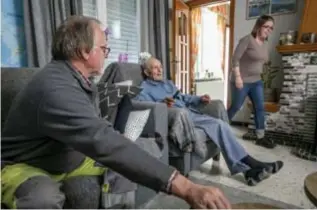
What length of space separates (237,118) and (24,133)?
326 centimetres

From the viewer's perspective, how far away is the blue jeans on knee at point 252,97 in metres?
2.55

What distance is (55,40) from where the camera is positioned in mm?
893

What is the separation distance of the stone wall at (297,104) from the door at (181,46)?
1.64 metres

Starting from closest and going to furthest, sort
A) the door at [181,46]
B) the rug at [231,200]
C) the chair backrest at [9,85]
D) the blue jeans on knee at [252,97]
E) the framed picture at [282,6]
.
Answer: the chair backrest at [9,85] → the rug at [231,200] → the blue jeans on knee at [252,97] → the framed picture at [282,6] → the door at [181,46]

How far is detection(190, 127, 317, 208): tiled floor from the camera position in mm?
1604

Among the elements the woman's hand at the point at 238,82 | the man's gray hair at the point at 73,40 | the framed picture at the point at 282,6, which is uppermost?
the framed picture at the point at 282,6

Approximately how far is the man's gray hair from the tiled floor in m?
1.38

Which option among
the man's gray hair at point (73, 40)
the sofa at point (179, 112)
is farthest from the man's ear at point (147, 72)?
the man's gray hair at point (73, 40)

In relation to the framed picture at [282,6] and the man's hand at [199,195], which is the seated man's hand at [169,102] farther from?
the framed picture at [282,6]

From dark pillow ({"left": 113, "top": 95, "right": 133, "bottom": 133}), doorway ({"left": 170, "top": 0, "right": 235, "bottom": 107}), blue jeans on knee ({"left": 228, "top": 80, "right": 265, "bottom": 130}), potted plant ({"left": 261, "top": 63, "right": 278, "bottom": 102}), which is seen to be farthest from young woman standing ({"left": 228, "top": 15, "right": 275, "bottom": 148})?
dark pillow ({"left": 113, "top": 95, "right": 133, "bottom": 133})

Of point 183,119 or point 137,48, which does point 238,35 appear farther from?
point 183,119

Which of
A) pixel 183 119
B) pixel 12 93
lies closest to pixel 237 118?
pixel 183 119

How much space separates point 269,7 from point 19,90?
323 centimetres

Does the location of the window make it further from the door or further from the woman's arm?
the woman's arm
